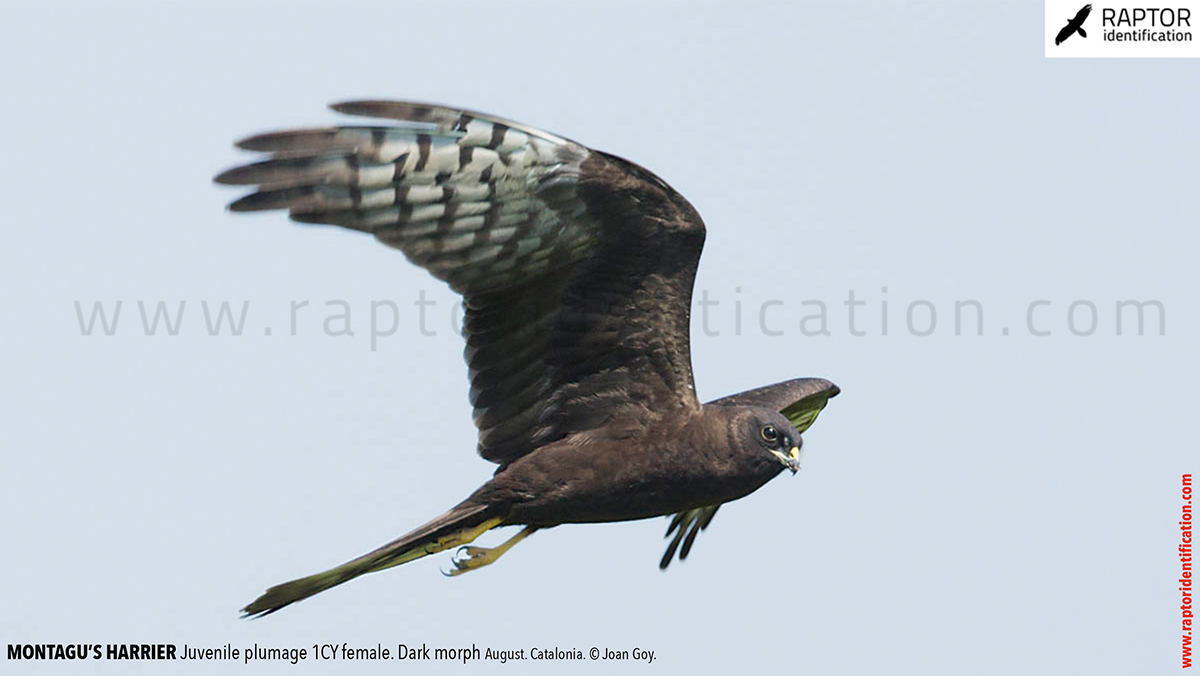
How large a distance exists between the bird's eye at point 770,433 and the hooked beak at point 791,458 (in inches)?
2.7

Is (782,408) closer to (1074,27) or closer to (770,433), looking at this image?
(770,433)

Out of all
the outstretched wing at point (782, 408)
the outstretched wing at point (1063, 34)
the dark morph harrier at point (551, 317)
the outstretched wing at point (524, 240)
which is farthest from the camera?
the outstretched wing at point (1063, 34)

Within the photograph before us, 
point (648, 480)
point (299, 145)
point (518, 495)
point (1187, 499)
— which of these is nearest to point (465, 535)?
point (518, 495)

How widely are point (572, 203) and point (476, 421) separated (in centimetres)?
161

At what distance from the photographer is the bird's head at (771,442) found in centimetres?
1016

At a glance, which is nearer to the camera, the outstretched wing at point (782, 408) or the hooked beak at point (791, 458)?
the hooked beak at point (791, 458)

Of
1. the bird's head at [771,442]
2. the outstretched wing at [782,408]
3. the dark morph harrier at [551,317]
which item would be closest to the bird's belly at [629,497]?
the dark morph harrier at [551,317]

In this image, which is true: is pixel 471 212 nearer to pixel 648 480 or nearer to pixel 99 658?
pixel 648 480

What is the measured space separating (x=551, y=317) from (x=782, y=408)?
188 centimetres

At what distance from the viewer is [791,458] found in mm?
10180

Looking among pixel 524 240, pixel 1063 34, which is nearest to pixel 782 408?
pixel 524 240

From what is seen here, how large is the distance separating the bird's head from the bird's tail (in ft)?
4.96

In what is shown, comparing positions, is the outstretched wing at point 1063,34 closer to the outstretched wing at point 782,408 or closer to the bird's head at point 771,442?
the outstretched wing at point 782,408

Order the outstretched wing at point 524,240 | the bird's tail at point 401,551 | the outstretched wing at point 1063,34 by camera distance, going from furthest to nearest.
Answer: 1. the outstretched wing at point 1063,34
2. the bird's tail at point 401,551
3. the outstretched wing at point 524,240
